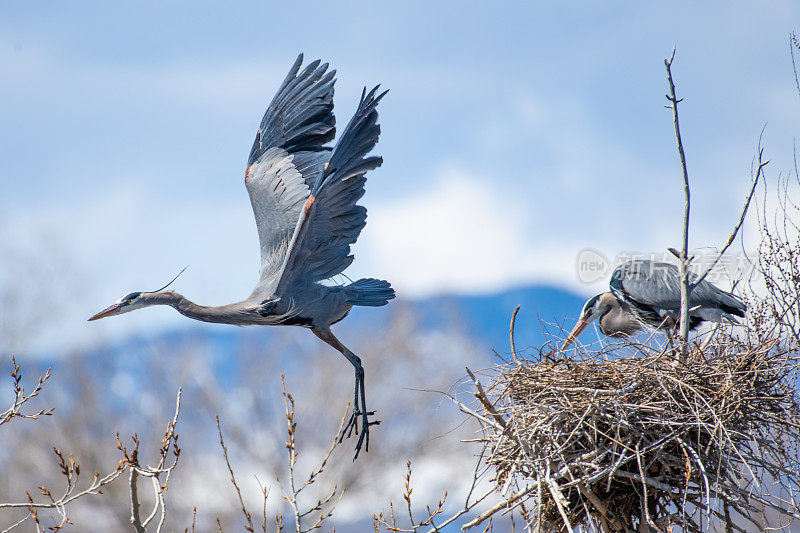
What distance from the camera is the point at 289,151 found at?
6.23m

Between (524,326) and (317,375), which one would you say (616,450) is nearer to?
(317,375)

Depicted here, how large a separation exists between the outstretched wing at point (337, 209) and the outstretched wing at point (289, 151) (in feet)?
1.86

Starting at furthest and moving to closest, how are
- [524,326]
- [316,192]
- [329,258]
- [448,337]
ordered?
[524,326]
[448,337]
[329,258]
[316,192]

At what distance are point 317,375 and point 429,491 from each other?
5126 mm

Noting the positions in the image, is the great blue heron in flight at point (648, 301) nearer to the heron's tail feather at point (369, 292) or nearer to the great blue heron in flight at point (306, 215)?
the heron's tail feather at point (369, 292)

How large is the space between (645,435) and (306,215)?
2214mm

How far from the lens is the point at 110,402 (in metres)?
25.7

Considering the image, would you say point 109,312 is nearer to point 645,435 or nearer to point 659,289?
point 645,435

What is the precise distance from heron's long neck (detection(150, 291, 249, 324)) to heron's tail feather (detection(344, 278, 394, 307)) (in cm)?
68

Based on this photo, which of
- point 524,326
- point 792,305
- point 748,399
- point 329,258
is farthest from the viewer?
point 524,326

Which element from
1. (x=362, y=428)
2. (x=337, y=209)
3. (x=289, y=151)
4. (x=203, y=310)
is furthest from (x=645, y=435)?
(x=289, y=151)

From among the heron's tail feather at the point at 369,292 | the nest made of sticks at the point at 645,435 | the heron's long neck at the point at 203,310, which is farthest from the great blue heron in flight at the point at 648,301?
the heron's long neck at the point at 203,310

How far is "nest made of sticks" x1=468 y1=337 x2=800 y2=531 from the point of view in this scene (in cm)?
416

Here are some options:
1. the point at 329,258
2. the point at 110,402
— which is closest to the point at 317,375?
the point at 110,402
